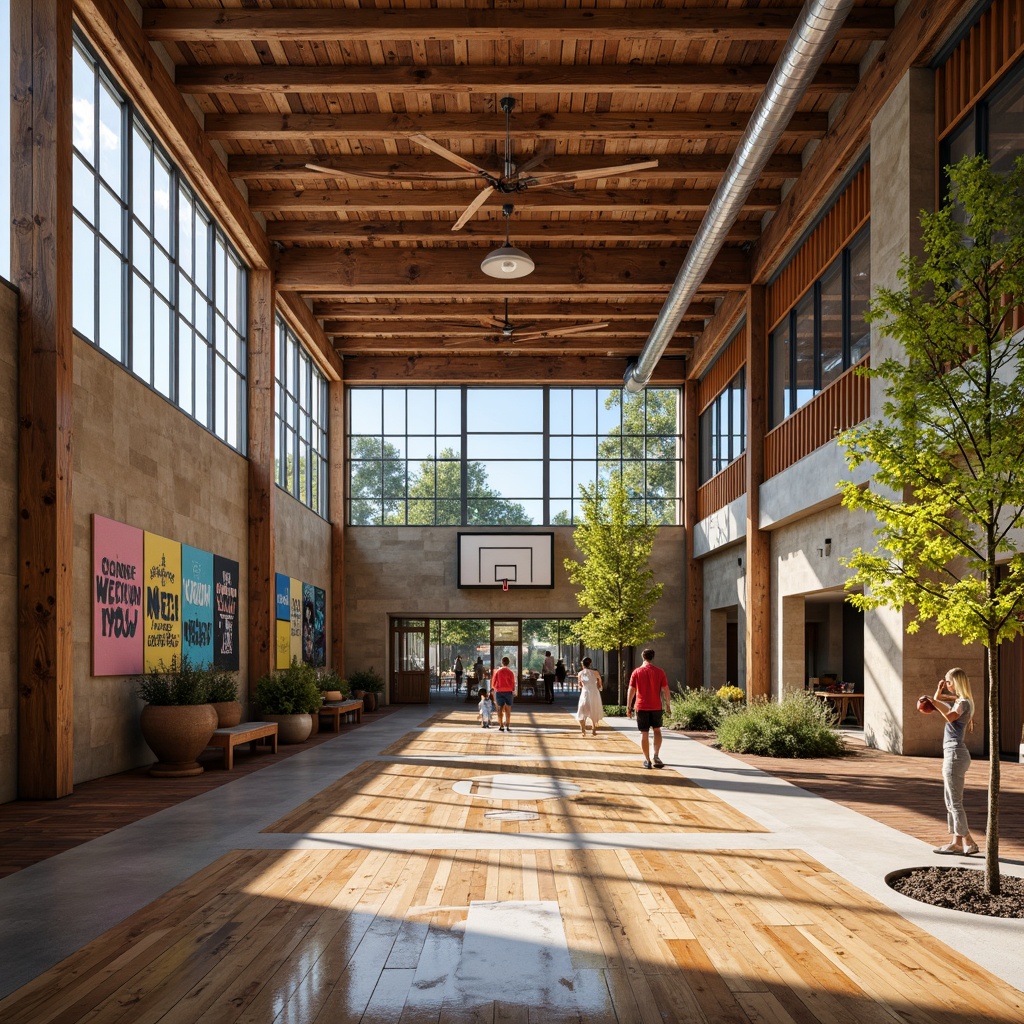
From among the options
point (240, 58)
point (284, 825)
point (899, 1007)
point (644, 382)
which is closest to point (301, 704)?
point (284, 825)

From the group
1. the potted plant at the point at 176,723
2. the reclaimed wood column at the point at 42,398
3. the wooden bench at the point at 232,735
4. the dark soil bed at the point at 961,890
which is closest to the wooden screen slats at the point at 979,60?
the dark soil bed at the point at 961,890

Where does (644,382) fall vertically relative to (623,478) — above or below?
above

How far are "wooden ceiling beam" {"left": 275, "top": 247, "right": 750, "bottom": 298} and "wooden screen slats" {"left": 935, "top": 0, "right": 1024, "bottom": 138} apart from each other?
777 centimetres

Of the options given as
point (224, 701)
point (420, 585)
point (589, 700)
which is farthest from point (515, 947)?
point (420, 585)

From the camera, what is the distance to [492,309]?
2323cm

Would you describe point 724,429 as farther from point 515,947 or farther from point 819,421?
point 515,947

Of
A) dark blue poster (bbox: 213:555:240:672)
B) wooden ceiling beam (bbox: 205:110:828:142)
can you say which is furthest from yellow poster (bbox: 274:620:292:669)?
wooden ceiling beam (bbox: 205:110:828:142)

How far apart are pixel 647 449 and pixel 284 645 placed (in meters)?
12.1

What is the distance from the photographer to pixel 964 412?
6355 millimetres

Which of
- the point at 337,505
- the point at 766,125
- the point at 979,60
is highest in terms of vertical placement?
the point at 979,60

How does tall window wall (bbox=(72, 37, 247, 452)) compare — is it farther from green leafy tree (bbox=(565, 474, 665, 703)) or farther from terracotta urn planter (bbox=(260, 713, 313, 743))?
green leafy tree (bbox=(565, 474, 665, 703))

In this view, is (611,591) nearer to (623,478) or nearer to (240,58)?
(623,478)

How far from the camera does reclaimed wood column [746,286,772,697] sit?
1972 centimetres

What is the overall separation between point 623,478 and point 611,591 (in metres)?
5.13
